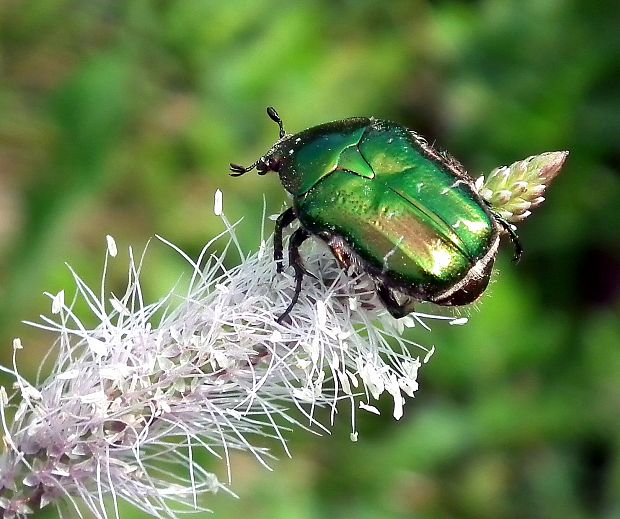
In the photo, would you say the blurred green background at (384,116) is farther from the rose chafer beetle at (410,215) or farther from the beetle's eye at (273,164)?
the rose chafer beetle at (410,215)

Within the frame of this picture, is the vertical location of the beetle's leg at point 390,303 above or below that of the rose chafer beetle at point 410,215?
below

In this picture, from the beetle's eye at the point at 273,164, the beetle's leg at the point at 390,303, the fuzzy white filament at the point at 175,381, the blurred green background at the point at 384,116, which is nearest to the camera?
the fuzzy white filament at the point at 175,381

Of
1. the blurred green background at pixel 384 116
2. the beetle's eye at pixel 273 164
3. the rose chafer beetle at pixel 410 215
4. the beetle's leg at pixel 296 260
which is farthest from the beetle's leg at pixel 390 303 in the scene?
the blurred green background at pixel 384 116

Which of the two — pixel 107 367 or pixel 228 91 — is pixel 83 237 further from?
pixel 107 367

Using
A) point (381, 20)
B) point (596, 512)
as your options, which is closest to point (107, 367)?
point (596, 512)

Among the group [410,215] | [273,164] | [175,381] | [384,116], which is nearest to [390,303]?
[410,215]

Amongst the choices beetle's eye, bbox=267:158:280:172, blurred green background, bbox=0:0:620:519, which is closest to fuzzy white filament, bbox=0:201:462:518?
beetle's eye, bbox=267:158:280:172

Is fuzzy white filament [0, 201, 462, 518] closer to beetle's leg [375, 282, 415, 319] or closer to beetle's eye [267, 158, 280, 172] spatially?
beetle's leg [375, 282, 415, 319]
